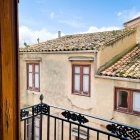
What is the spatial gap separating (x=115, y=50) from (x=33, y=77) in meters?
2.83

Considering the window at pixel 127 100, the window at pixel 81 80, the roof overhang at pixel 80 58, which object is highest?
the roof overhang at pixel 80 58

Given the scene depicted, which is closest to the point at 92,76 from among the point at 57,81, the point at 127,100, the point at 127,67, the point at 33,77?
the point at 127,67

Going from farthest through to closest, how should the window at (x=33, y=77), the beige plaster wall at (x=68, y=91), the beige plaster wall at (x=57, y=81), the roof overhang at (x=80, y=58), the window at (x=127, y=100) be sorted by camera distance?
the window at (x=33, y=77) < the beige plaster wall at (x=57, y=81) < the roof overhang at (x=80, y=58) < the beige plaster wall at (x=68, y=91) < the window at (x=127, y=100)

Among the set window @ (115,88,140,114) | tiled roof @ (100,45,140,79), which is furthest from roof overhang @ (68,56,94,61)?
window @ (115,88,140,114)

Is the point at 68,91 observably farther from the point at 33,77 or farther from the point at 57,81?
the point at 33,77

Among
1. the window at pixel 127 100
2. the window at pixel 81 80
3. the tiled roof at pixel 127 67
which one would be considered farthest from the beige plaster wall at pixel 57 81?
the window at pixel 127 100

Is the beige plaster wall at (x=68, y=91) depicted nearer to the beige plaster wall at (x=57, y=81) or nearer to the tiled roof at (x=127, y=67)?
the beige plaster wall at (x=57, y=81)

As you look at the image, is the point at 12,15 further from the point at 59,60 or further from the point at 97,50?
the point at 59,60

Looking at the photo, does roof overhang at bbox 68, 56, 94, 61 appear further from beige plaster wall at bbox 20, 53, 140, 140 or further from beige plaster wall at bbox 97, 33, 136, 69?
beige plaster wall at bbox 97, 33, 136, 69

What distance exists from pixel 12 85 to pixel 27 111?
112 cm

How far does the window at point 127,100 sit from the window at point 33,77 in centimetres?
296

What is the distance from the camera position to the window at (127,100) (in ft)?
16.7

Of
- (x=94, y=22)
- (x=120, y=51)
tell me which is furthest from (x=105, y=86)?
(x=94, y=22)

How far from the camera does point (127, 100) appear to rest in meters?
5.26
